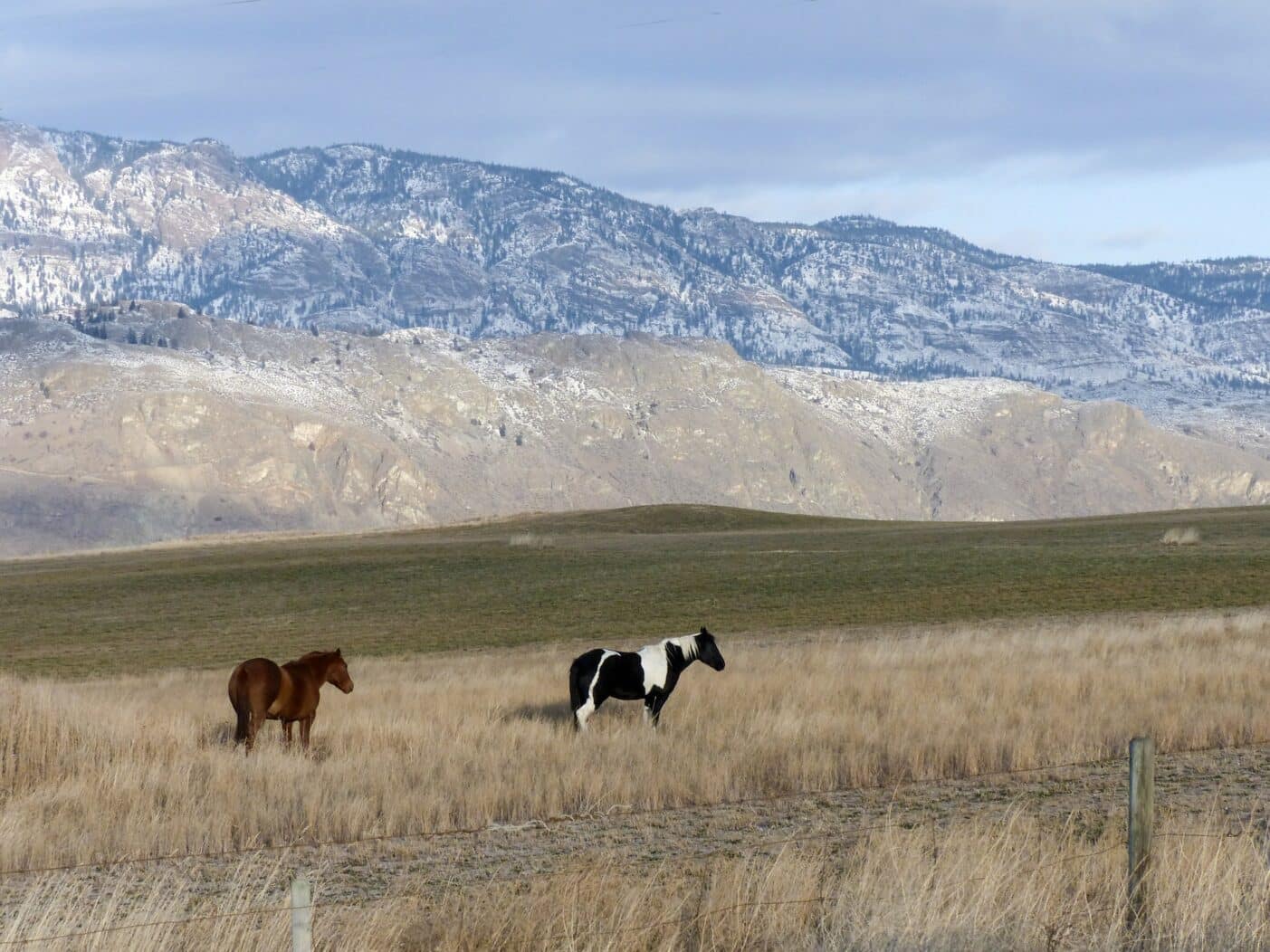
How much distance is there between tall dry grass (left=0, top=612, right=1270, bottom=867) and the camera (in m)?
14.3

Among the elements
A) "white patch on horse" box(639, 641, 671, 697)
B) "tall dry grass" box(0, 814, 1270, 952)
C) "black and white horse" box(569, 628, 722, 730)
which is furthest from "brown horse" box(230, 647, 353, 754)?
"tall dry grass" box(0, 814, 1270, 952)

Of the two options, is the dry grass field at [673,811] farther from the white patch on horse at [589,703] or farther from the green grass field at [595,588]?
the green grass field at [595,588]

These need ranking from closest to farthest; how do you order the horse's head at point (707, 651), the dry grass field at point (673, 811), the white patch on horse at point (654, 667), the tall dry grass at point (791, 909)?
the tall dry grass at point (791, 909)
the dry grass field at point (673, 811)
the white patch on horse at point (654, 667)
the horse's head at point (707, 651)

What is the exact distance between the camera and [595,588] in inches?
2168

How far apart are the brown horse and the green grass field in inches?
780

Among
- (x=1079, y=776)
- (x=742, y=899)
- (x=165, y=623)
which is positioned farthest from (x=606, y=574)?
(x=742, y=899)

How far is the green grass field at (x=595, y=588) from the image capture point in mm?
42125

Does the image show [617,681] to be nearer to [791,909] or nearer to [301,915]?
[791,909]

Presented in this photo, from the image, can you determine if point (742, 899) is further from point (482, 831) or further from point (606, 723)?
point (606, 723)

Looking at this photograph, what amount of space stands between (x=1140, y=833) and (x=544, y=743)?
388 inches

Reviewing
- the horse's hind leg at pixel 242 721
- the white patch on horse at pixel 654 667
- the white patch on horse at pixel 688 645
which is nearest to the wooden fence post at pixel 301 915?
the horse's hind leg at pixel 242 721

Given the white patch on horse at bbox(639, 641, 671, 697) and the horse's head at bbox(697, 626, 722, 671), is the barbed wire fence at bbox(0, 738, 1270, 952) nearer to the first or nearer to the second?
the white patch on horse at bbox(639, 641, 671, 697)

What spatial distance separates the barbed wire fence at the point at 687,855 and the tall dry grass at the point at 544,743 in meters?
0.24

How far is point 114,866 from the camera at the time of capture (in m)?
12.8
